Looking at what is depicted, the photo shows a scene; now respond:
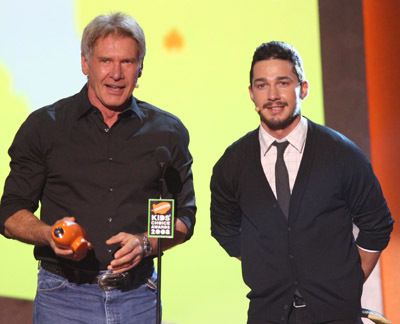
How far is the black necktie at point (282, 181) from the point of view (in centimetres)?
212

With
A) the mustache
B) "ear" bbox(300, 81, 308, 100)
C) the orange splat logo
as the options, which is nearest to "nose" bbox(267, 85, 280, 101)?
the mustache

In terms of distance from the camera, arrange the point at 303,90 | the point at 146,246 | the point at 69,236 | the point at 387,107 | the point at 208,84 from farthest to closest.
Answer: the point at 208,84 < the point at 387,107 < the point at 303,90 < the point at 146,246 < the point at 69,236

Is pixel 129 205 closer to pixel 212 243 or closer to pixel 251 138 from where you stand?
pixel 251 138

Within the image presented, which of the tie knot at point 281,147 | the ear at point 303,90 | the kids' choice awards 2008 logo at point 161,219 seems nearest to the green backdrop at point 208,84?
the ear at point 303,90

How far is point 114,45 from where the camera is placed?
2.14m

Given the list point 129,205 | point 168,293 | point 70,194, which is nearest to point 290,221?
point 129,205

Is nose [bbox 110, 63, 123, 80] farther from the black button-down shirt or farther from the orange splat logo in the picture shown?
the orange splat logo

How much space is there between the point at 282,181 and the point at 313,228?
201 millimetres

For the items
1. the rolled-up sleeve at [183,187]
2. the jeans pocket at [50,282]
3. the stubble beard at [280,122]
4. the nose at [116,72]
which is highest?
the nose at [116,72]

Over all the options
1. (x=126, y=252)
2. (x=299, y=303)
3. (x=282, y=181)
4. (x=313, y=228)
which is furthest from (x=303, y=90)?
(x=126, y=252)

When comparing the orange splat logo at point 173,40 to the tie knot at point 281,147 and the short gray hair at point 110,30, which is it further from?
Result: the tie knot at point 281,147

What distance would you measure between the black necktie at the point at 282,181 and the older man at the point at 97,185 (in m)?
0.35

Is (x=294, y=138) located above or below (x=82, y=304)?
above

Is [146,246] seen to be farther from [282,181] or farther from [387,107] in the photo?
[387,107]
